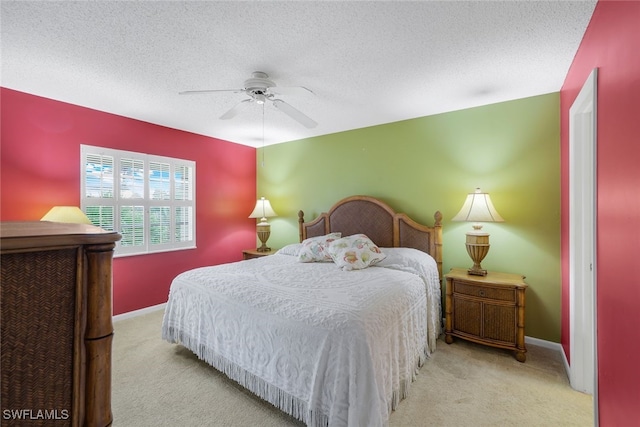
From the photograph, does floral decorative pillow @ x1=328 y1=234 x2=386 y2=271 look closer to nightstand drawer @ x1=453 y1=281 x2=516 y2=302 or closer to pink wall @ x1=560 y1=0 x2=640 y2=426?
nightstand drawer @ x1=453 y1=281 x2=516 y2=302

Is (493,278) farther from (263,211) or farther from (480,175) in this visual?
(263,211)

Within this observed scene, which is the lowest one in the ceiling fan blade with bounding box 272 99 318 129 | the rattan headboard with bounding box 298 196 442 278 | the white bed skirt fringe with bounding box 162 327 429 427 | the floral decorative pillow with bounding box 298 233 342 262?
the white bed skirt fringe with bounding box 162 327 429 427

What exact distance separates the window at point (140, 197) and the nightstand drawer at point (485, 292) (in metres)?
3.62

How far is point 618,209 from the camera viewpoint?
1.27 metres

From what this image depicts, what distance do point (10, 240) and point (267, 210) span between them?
402 centimetres

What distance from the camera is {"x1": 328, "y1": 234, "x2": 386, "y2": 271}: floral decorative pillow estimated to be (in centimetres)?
282

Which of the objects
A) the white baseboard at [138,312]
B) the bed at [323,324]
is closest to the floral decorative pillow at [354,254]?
the bed at [323,324]

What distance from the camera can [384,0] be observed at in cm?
156

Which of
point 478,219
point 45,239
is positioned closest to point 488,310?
point 478,219

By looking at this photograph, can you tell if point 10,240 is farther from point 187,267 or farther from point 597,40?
point 187,267

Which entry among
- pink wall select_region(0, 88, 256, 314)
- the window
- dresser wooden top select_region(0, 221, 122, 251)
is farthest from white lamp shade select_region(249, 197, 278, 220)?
dresser wooden top select_region(0, 221, 122, 251)

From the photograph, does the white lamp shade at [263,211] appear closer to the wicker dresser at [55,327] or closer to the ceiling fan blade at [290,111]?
the ceiling fan blade at [290,111]

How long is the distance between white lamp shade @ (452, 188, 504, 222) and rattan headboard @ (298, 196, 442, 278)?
0.31m

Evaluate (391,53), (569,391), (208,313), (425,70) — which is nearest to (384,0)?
(391,53)
